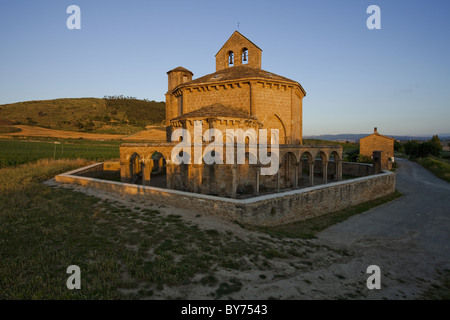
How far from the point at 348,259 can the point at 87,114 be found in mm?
102642

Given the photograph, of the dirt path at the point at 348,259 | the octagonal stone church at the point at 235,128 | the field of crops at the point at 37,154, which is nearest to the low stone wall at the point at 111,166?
the octagonal stone church at the point at 235,128

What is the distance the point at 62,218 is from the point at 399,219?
15.5 m

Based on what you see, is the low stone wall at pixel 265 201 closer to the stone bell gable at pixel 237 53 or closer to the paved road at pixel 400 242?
the paved road at pixel 400 242

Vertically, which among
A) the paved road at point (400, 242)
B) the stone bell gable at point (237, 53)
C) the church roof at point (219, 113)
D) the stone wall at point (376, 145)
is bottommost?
the paved road at point (400, 242)

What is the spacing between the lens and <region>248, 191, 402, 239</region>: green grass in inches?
352

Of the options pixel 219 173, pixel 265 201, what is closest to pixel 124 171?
pixel 219 173

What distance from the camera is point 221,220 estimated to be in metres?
8.99

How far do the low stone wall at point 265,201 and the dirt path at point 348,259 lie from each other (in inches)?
20.3

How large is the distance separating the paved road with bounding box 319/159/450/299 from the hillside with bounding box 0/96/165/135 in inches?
2856

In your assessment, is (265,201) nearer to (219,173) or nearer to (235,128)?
(219,173)

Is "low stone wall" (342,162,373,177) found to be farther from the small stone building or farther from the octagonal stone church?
the small stone building

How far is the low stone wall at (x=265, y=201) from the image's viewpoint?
916 centimetres

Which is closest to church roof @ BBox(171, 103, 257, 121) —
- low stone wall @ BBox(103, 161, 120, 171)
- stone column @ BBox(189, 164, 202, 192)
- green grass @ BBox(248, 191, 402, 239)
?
stone column @ BBox(189, 164, 202, 192)

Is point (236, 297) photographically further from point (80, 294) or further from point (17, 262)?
point (17, 262)
